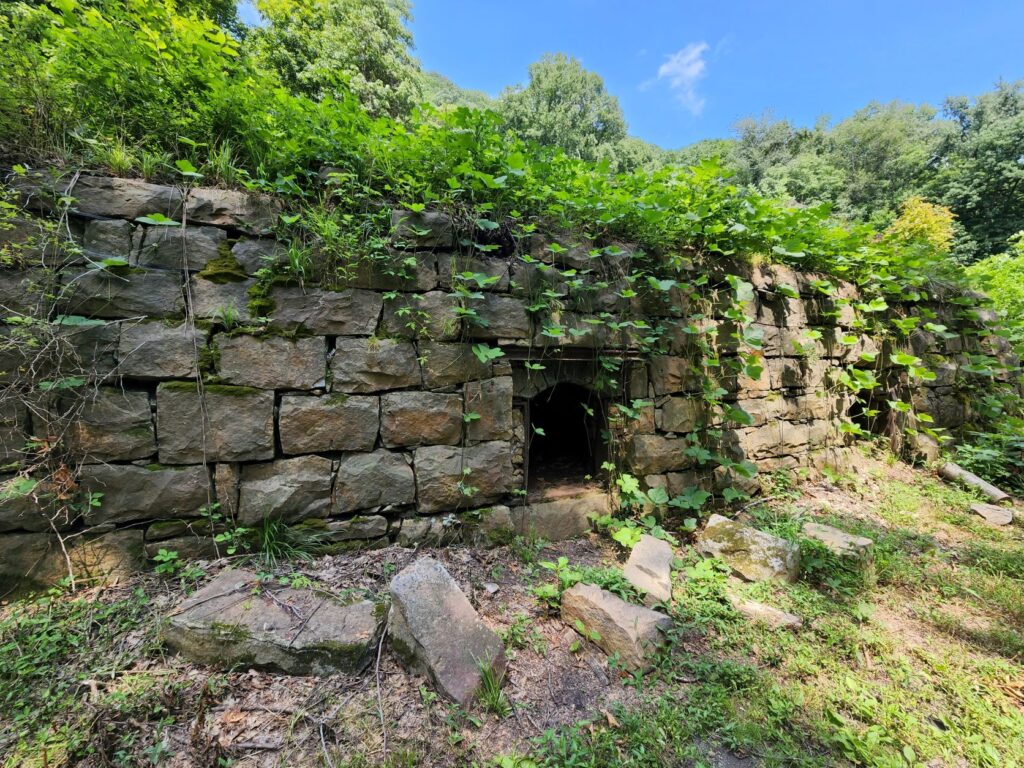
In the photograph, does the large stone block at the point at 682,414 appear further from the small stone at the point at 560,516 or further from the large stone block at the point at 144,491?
the large stone block at the point at 144,491

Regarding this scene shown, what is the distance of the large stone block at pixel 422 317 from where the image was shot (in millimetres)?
2447

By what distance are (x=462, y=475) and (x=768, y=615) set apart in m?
1.97

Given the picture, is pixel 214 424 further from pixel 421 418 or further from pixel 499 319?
pixel 499 319

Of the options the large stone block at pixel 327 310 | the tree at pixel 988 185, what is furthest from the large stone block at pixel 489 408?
the tree at pixel 988 185

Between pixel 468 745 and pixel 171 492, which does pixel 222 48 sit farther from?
pixel 468 745

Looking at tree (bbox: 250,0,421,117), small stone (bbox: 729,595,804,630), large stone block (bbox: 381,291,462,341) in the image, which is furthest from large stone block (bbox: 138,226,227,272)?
tree (bbox: 250,0,421,117)

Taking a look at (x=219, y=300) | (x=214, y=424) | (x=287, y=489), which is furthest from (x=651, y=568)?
(x=219, y=300)

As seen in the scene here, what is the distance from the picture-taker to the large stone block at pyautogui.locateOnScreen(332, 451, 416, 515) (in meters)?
2.35

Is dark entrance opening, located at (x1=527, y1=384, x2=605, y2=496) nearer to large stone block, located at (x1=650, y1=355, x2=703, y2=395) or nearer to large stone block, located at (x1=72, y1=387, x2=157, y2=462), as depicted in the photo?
large stone block, located at (x1=650, y1=355, x2=703, y2=395)

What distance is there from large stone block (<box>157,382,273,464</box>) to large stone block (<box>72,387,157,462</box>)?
0.25 ft

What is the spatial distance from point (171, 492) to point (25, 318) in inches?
41.4

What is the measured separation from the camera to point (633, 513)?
124 inches

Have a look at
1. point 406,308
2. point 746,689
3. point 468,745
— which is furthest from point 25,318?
point 746,689

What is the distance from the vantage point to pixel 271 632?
67.7 inches
